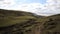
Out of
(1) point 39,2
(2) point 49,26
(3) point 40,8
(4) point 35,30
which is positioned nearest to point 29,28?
(4) point 35,30

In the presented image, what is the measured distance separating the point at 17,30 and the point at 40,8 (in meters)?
0.79

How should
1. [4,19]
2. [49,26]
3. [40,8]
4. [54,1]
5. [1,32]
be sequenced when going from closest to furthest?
[1,32] < [49,26] < [4,19] < [40,8] < [54,1]

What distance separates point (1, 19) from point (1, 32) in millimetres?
250

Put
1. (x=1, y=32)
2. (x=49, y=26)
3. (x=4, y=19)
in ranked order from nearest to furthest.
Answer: (x=1, y=32) < (x=49, y=26) < (x=4, y=19)

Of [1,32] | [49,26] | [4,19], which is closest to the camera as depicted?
[1,32]

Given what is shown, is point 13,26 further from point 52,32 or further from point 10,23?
point 52,32

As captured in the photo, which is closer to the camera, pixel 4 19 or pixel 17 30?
pixel 17 30

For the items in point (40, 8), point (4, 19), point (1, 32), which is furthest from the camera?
point (40, 8)

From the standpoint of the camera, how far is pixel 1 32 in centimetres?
92

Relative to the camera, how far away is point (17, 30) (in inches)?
37.5

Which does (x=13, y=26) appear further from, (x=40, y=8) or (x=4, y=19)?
(x=40, y=8)

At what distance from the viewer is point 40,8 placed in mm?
1671

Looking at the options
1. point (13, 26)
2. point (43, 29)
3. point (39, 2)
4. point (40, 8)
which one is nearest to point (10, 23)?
point (13, 26)

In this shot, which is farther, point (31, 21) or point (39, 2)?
point (39, 2)
